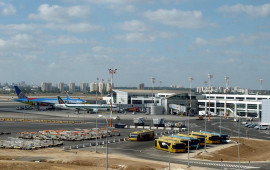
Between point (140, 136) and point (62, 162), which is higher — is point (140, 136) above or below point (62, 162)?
above

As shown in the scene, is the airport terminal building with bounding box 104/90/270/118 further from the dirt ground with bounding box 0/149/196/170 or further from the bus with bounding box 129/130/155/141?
the dirt ground with bounding box 0/149/196/170

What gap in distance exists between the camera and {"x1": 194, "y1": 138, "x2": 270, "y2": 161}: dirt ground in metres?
65.4

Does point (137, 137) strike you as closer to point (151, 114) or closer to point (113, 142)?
point (113, 142)

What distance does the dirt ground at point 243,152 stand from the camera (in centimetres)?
6538

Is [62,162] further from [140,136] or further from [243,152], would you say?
[243,152]

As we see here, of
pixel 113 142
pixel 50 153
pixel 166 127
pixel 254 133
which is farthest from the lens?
pixel 166 127

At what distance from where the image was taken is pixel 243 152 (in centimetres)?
7331

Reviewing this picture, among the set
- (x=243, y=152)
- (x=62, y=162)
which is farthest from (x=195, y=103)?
(x=62, y=162)

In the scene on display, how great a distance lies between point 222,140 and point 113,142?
25824 millimetres

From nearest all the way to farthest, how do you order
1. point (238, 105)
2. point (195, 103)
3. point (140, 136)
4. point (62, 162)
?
point (62, 162) → point (140, 136) → point (238, 105) → point (195, 103)

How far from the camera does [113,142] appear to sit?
262 feet

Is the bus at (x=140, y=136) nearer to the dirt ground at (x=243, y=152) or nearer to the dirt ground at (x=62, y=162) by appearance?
the dirt ground at (x=243, y=152)

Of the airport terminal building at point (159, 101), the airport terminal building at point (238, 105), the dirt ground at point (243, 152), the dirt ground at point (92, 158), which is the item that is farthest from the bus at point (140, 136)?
the airport terminal building at point (159, 101)

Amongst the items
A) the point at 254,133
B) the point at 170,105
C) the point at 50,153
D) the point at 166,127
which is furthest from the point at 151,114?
the point at 50,153
